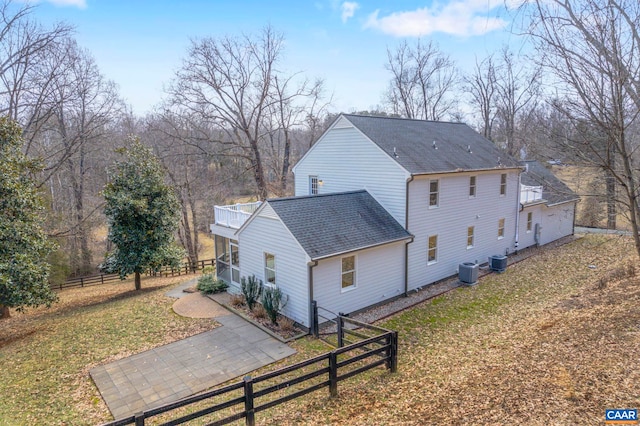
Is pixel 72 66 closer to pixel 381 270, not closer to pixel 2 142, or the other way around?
pixel 2 142

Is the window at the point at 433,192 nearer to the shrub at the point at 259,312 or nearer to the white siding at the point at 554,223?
the shrub at the point at 259,312

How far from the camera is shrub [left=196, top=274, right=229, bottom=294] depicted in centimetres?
1578

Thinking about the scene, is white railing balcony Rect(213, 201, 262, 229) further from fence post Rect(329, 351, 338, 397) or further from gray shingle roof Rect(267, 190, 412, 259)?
fence post Rect(329, 351, 338, 397)

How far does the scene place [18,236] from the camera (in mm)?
12188

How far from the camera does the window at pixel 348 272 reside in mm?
12531

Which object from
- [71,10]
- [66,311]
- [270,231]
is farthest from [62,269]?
Answer: [270,231]

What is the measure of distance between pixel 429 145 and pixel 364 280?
27.7 feet

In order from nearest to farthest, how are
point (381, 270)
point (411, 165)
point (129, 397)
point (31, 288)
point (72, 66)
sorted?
point (129, 397) → point (31, 288) → point (381, 270) → point (411, 165) → point (72, 66)

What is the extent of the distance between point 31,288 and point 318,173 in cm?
1262

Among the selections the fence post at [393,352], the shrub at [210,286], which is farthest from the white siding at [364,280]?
the shrub at [210,286]

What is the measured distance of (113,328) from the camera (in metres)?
12.4

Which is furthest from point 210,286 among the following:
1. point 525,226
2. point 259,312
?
point 525,226

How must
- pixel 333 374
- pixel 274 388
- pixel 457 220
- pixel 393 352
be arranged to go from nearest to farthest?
pixel 274 388, pixel 333 374, pixel 393 352, pixel 457 220

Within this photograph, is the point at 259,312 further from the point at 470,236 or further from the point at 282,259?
the point at 470,236
